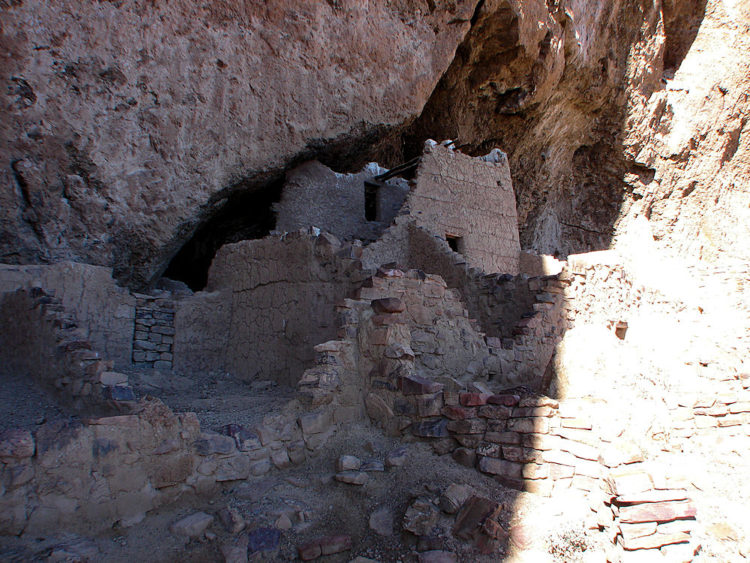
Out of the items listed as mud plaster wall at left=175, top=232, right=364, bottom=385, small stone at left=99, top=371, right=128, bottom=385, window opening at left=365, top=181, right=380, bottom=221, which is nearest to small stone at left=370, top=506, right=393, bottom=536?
small stone at left=99, top=371, right=128, bottom=385

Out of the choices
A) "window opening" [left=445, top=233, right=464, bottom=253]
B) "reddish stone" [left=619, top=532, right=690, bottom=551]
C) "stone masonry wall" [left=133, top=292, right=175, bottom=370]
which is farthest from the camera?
"window opening" [left=445, top=233, right=464, bottom=253]

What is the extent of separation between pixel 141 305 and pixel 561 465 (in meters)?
5.41

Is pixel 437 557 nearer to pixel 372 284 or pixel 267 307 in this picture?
pixel 372 284

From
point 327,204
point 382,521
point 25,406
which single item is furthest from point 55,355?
point 327,204

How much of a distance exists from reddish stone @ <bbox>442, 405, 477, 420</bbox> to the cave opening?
6.60 metres

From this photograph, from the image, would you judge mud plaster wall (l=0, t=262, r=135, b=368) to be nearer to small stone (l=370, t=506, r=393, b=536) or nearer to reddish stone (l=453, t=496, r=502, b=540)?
small stone (l=370, t=506, r=393, b=536)

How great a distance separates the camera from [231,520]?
10.4 ft

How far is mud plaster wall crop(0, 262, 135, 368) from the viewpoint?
6.26 metres

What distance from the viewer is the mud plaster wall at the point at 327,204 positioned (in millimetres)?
9836

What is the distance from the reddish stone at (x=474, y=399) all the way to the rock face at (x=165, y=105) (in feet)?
20.2

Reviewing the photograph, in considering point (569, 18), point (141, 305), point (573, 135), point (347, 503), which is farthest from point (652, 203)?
point (347, 503)

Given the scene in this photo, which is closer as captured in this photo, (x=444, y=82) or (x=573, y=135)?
(x=444, y=82)

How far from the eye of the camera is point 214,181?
8859mm

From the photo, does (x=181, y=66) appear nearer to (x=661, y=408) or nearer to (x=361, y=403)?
(x=361, y=403)
